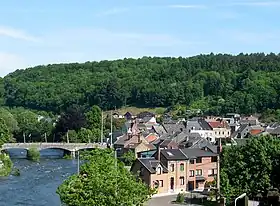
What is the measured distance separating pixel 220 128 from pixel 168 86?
46.2m

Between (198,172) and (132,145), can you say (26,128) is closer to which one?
(132,145)

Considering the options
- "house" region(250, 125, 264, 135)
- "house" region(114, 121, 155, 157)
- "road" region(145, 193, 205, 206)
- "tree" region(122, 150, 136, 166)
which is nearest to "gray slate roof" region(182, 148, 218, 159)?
"road" region(145, 193, 205, 206)

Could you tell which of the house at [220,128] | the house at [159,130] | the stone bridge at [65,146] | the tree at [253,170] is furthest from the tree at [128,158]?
the house at [220,128]

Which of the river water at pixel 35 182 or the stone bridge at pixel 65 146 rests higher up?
the stone bridge at pixel 65 146

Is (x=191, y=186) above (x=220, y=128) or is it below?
below

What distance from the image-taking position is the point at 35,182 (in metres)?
52.9

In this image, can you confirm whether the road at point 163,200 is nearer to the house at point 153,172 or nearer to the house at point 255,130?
the house at point 153,172

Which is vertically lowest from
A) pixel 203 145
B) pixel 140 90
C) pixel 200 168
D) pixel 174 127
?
pixel 200 168

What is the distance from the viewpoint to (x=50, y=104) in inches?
5881

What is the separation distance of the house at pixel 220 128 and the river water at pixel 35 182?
31.8 m

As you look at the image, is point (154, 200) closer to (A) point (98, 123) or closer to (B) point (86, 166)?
(B) point (86, 166)

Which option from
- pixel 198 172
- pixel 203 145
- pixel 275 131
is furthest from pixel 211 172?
pixel 275 131

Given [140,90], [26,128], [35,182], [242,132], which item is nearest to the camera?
[35,182]

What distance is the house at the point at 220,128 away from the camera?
100 metres
